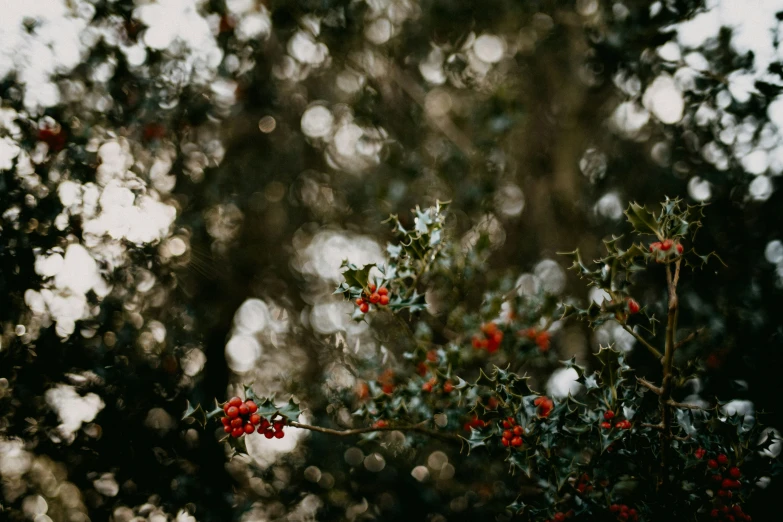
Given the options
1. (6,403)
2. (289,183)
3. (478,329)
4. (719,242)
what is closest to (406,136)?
(289,183)

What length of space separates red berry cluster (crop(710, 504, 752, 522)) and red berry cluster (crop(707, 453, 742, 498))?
41 millimetres

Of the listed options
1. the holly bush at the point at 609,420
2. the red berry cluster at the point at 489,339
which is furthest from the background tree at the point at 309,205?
the holly bush at the point at 609,420

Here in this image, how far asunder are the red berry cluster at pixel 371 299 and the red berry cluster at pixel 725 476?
1262 mm

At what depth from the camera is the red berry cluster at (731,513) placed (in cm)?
181

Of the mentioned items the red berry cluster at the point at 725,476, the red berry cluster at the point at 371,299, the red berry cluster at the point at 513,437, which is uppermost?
the red berry cluster at the point at 371,299

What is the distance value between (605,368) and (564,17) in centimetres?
348

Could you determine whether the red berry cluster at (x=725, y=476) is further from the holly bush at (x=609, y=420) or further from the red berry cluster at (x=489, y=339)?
the red berry cluster at (x=489, y=339)

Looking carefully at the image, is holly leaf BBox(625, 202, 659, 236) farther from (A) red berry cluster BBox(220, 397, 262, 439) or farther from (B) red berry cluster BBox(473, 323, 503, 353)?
(A) red berry cluster BBox(220, 397, 262, 439)

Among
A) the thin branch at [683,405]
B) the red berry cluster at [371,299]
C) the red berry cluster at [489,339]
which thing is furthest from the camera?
the red berry cluster at [489,339]

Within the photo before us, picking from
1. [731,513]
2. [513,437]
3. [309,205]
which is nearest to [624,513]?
[731,513]

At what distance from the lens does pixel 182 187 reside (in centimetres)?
360

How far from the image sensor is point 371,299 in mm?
1985

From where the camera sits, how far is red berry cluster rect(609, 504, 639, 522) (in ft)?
6.55

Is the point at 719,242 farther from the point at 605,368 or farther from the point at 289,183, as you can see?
the point at 289,183
